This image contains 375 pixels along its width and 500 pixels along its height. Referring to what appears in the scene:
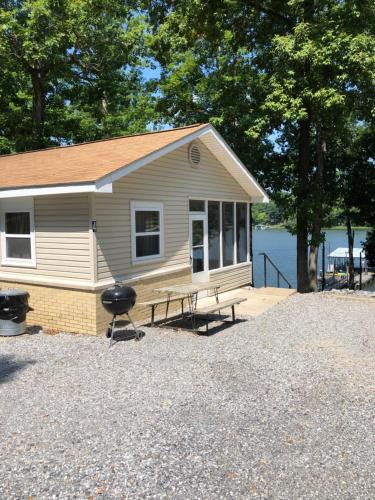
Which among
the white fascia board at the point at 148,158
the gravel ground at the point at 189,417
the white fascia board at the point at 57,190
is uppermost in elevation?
the white fascia board at the point at 148,158

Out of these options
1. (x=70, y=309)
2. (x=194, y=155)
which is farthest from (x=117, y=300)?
(x=194, y=155)

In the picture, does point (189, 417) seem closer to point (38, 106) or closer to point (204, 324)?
point (204, 324)

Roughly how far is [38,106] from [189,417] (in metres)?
18.4

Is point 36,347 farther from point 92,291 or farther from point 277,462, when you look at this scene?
point 277,462

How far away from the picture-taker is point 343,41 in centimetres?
1244

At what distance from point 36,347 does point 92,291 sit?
133cm

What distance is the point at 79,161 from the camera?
9.33 m

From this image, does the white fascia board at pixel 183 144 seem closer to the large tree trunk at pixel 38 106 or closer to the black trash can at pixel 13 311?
the black trash can at pixel 13 311

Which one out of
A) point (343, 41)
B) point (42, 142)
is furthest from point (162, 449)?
point (42, 142)

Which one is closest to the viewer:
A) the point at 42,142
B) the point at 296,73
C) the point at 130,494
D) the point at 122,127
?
the point at 130,494

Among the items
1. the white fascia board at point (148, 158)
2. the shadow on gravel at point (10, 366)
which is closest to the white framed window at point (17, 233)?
the white fascia board at point (148, 158)

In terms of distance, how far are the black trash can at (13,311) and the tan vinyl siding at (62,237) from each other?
28.5 inches

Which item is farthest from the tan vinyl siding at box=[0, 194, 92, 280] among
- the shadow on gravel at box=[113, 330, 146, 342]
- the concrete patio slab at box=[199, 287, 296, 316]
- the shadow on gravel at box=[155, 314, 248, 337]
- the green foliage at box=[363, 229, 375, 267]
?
the green foliage at box=[363, 229, 375, 267]

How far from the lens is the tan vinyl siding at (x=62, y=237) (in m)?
8.27
